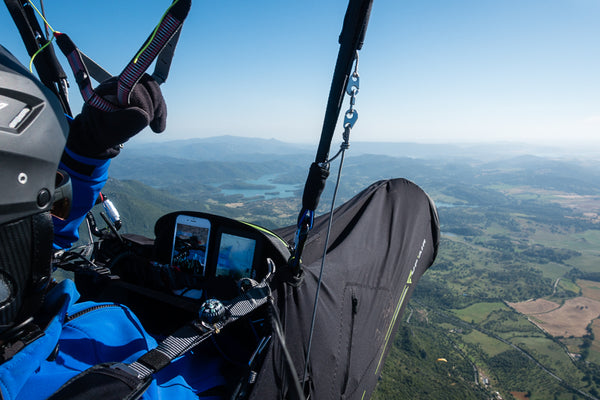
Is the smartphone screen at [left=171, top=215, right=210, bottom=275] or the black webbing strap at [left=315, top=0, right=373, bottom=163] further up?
the black webbing strap at [left=315, top=0, right=373, bottom=163]

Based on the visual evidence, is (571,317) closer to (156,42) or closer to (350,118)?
(350,118)

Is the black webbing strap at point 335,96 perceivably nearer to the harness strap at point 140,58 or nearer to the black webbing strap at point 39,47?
the harness strap at point 140,58

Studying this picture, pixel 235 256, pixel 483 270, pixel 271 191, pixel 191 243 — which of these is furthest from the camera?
pixel 271 191

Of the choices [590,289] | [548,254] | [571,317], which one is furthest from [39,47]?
[548,254]

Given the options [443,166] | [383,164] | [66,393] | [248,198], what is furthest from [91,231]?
[443,166]

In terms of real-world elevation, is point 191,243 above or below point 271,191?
above

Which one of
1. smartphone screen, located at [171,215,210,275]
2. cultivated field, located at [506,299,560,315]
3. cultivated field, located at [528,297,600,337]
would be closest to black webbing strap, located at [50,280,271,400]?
smartphone screen, located at [171,215,210,275]

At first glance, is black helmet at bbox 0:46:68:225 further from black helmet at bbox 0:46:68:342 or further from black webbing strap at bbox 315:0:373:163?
black webbing strap at bbox 315:0:373:163
